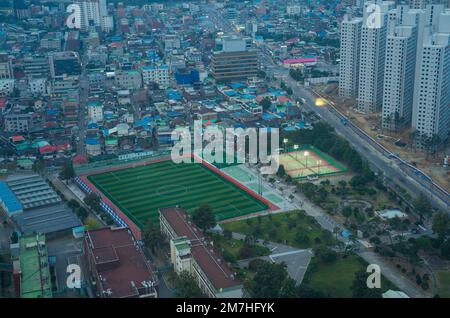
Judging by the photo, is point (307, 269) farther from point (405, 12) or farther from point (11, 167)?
point (405, 12)

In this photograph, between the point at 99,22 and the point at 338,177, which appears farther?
the point at 99,22

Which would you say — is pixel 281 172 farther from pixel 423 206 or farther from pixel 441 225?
pixel 441 225

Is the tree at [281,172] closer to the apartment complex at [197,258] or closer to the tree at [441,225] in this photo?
the apartment complex at [197,258]

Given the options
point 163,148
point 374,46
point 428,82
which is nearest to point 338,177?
point 428,82

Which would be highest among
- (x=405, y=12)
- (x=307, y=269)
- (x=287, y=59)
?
(x=405, y=12)

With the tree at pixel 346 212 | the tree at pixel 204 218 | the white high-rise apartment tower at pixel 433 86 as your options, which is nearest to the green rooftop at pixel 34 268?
the tree at pixel 204 218

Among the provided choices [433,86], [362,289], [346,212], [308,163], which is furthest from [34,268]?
[433,86]
